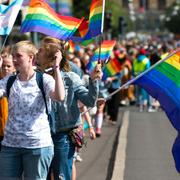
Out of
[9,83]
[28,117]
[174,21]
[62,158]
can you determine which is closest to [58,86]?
[28,117]

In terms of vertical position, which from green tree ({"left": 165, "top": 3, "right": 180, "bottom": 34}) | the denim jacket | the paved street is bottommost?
green tree ({"left": 165, "top": 3, "right": 180, "bottom": 34})

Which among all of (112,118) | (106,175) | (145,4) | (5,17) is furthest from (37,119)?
(145,4)

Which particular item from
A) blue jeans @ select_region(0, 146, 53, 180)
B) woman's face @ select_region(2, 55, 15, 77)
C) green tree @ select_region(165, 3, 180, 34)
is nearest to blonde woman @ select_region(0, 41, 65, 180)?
blue jeans @ select_region(0, 146, 53, 180)

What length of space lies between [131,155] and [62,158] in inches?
184

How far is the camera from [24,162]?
5.65 metres

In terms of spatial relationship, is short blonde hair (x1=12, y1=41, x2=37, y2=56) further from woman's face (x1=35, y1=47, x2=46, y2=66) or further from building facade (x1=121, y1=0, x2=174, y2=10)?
building facade (x1=121, y1=0, x2=174, y2=10)

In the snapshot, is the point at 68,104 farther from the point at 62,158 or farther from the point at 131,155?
the point at 131,155

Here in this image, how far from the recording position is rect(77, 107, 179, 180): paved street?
30.7ft

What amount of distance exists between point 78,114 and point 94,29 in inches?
35.7

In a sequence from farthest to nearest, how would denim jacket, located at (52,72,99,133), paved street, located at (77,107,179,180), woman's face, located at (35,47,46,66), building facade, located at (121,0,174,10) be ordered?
building facade, located at (121,0,174,10), paved street, located at (77,107,179,180), denim jacket, located at (52,72,99,133), woman's face, located at (35,47,46,66)

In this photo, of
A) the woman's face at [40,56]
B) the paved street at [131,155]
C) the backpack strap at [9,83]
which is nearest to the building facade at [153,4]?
the paved street at [131,155]

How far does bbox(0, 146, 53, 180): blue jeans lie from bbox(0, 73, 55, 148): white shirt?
5 centimetres

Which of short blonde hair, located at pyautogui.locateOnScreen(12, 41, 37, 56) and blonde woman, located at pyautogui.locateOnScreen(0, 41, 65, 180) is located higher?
short blonde hair, located at pyautogui.locateOnScreen(12, 41, 37, 56)

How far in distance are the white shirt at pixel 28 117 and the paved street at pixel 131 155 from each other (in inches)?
131
